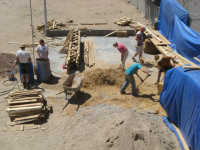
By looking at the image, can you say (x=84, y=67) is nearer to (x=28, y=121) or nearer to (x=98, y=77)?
(x=98, y=77)

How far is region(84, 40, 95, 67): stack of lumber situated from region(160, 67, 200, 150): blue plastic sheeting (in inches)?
213

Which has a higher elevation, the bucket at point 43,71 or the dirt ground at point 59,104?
the bucket at point 43,71

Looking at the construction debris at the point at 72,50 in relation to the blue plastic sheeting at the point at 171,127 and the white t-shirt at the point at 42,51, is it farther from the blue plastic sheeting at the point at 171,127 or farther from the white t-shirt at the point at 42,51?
the blue plastic sheeting at the point at 171,127

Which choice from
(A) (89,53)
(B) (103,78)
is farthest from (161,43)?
(B) (103,78)

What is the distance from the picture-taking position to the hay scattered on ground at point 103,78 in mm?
11867

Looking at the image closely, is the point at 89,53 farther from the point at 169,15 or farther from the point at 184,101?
the point at 184,101

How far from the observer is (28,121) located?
936 centimetres

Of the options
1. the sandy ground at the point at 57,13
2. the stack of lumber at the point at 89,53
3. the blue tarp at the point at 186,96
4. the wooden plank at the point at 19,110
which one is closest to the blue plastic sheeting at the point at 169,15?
the blue tarp at the point at 186,96

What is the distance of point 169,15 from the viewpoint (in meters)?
17.0

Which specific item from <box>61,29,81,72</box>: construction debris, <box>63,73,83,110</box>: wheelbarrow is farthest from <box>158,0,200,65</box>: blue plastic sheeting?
<box>61,29,81,72</box>: construction debris

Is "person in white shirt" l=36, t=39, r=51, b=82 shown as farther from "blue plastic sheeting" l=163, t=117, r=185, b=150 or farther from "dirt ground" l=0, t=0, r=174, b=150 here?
"blue plastic sheeting" l=163, t=117, r=185, b=150

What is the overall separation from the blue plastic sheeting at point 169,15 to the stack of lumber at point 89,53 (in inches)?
196

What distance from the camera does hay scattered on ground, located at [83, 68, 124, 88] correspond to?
11867mm

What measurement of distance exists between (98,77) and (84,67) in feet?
7.16
